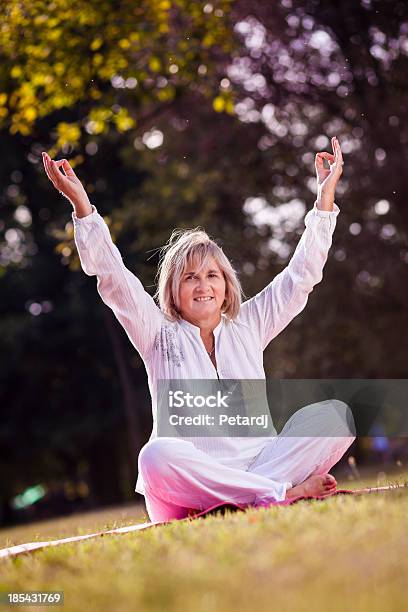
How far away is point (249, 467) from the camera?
5.45 m

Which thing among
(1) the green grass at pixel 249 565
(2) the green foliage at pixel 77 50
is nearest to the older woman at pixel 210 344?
(1) the green grass at pixel 249 565

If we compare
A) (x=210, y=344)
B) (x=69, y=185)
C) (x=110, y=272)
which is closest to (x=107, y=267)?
(x=110, y=272)

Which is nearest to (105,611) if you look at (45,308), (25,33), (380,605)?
(380,605)

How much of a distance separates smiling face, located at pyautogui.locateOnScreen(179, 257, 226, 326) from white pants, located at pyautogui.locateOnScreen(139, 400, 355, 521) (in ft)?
2.63

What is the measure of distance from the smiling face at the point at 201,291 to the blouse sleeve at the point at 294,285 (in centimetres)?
28

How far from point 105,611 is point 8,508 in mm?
31641

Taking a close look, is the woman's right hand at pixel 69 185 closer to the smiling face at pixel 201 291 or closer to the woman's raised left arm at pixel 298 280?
the smiling face at pixel 201 291

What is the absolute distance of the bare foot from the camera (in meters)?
5.20

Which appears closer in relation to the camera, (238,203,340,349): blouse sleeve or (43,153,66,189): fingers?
(43,153,66,189): fingers

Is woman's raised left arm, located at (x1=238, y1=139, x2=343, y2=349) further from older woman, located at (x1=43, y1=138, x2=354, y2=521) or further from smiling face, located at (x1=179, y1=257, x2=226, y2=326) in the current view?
smiling face, located at (x1=179, y1=257, x2=226, y2=326)

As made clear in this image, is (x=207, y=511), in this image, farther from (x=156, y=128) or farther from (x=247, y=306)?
(x=156, y=128)

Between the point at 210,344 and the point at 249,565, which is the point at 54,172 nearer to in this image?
the point at 210,344

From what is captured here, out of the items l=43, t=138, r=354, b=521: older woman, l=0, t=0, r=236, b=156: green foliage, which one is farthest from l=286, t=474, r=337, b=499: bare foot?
l=0, t=0, r=236, b=156: green foliage

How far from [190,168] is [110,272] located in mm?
Answer: 13795
